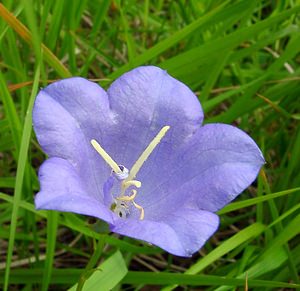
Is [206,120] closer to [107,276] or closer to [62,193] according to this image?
[107,276]

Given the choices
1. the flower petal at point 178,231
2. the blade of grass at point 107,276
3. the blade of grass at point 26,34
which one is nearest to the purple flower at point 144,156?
the flower petal at point 178,231

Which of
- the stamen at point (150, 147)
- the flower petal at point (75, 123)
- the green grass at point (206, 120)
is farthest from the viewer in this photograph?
the green grass at point (206, 120)

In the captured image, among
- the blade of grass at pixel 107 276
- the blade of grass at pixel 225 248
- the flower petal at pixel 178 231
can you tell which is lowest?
the blade of grass at pixel 225 248

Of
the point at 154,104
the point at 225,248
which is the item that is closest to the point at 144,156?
the point at 154,104

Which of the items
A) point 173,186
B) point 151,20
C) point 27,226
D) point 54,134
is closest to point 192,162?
point 173,186

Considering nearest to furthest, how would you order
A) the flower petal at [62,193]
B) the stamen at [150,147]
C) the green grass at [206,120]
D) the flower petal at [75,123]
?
the flower petal at [62,193] → the flower petal at [75,123] → the stamen at [150,147] → the green grass at [206,120]

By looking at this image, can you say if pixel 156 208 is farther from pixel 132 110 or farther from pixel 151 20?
pixel 151 20

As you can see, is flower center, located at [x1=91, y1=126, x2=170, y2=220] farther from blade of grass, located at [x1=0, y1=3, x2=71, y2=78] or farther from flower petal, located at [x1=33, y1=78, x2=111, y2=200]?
blade of grass, located at [x1=0, y1=3, x2=71, y2=78]

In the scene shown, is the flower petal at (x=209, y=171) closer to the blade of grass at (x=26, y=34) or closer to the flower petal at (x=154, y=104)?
the flower petal at (x=154, y=104)

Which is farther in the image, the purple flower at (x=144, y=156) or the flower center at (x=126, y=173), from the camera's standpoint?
the flower center at (x=126, y=173)
